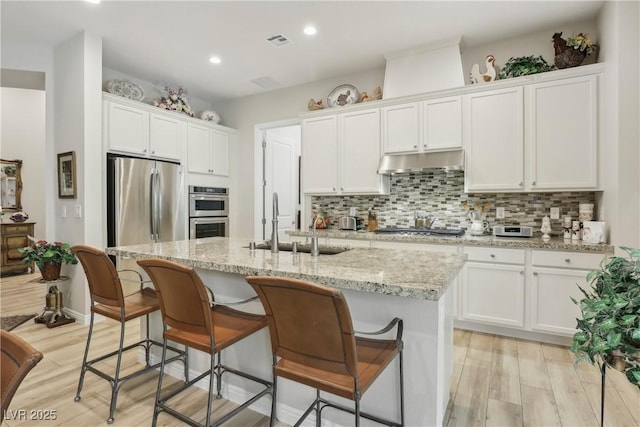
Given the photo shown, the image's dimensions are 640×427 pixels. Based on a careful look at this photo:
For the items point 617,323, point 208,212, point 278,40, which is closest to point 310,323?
point 617,323

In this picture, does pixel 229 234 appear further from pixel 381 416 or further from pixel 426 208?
pixel 381 416

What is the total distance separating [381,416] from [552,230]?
2709 mm

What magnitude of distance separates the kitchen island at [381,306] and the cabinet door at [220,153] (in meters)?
3.12

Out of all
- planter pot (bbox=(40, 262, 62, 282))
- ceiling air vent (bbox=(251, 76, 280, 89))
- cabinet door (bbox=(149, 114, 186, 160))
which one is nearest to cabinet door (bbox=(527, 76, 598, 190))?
ceiling air vent (bbox=(251, 76, 280, 89))

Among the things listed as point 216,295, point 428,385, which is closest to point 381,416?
point 428,385

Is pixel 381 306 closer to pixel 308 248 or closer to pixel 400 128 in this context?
pixel 308 248

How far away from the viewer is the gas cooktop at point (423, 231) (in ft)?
11.2

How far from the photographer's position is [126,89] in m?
4.02

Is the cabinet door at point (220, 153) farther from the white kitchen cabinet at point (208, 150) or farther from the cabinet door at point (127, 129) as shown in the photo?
the cabinet door at point (127, 129)

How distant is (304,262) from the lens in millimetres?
1771

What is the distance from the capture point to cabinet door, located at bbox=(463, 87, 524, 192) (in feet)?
10.4

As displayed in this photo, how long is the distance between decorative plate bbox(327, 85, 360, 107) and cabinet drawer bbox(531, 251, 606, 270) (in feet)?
8.55

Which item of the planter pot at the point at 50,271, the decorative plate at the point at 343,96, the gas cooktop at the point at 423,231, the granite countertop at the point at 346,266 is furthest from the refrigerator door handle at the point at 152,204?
the gas cooktop at the point at 423,231

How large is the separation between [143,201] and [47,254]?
3.24 ft
